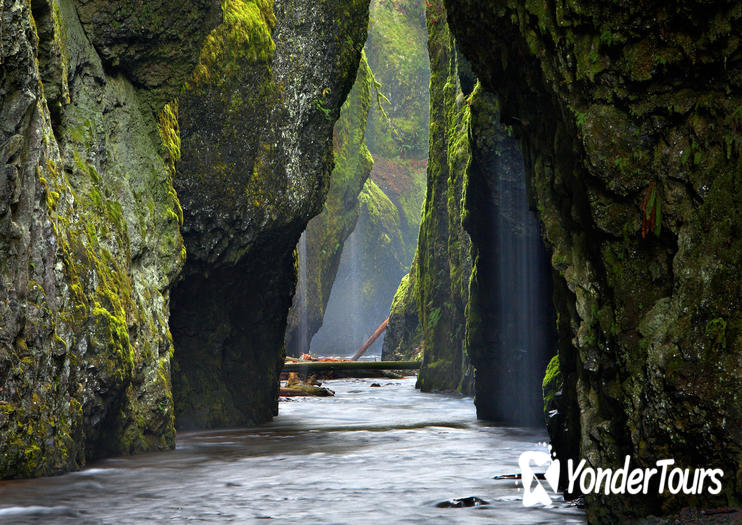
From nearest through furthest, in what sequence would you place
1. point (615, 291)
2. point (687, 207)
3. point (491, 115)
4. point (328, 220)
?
point (687, 207), point (615, 291), point (491, 115), point (328, 220)

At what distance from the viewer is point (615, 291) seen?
5695 millimetres

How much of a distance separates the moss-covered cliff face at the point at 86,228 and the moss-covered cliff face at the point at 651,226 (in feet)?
15.2

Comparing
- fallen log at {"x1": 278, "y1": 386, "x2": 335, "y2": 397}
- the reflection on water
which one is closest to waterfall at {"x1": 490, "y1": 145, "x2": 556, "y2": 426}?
the reflection on water

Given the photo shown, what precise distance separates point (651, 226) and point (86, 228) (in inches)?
242

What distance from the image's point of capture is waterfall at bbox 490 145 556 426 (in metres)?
13.1

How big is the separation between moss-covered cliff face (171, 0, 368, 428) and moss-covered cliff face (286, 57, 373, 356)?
22.4 m

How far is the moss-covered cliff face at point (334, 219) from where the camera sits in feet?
126

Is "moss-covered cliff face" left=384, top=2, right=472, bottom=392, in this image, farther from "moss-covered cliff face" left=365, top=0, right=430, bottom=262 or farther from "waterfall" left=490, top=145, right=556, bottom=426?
"moss-covered cliff face" left=365, top=0, right=430, bottom=262

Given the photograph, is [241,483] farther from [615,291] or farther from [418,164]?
[418,164]

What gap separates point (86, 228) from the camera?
913 centimetres

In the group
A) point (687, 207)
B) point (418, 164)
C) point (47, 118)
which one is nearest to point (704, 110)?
point (687, 207)

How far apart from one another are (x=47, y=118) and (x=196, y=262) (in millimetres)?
5123
